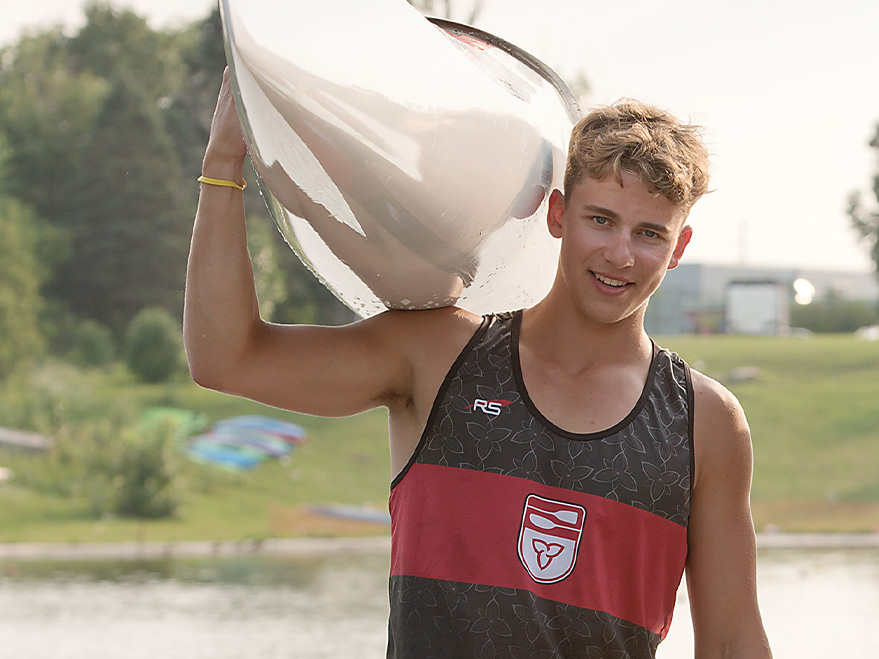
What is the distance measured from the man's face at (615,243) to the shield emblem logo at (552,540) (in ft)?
1.08

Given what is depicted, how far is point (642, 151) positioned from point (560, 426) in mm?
472

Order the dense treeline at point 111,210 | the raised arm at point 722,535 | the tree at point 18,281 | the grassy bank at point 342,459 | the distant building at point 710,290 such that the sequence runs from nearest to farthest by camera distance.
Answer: the raised arm at point 722,535, the grassy bank at point 342,459, the tree at point 18,281, the dense treeline at point 111,210, the distant building at point 710,290

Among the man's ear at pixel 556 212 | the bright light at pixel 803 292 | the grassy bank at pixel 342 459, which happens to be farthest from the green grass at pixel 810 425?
the man's ear at pixel 556 212

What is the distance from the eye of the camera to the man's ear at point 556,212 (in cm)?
198

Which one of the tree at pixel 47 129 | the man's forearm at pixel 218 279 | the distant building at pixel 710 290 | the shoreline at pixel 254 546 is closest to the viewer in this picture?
the man's forearm at pixel 218 279

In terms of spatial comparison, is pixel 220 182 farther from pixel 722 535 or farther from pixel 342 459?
pixel 342 459

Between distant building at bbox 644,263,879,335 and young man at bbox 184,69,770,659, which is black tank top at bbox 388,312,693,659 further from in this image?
distant building at bbox 644,263,879,335

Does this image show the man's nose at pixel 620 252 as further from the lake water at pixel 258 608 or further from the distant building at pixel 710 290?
the distant building at pixel 710 290

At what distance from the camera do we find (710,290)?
44.3 meters

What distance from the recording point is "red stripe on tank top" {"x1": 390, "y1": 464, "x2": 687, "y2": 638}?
185cm

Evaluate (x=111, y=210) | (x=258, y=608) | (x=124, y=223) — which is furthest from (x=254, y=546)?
(x=111, y=210)

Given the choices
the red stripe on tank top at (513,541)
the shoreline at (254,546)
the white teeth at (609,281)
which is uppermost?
the white teeth at (609,281)

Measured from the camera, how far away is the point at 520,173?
6.51 feet

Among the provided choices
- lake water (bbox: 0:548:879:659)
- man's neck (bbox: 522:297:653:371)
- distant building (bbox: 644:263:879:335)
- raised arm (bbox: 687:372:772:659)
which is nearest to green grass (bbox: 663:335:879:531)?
lake water (bbox: 0:548:879:659)
